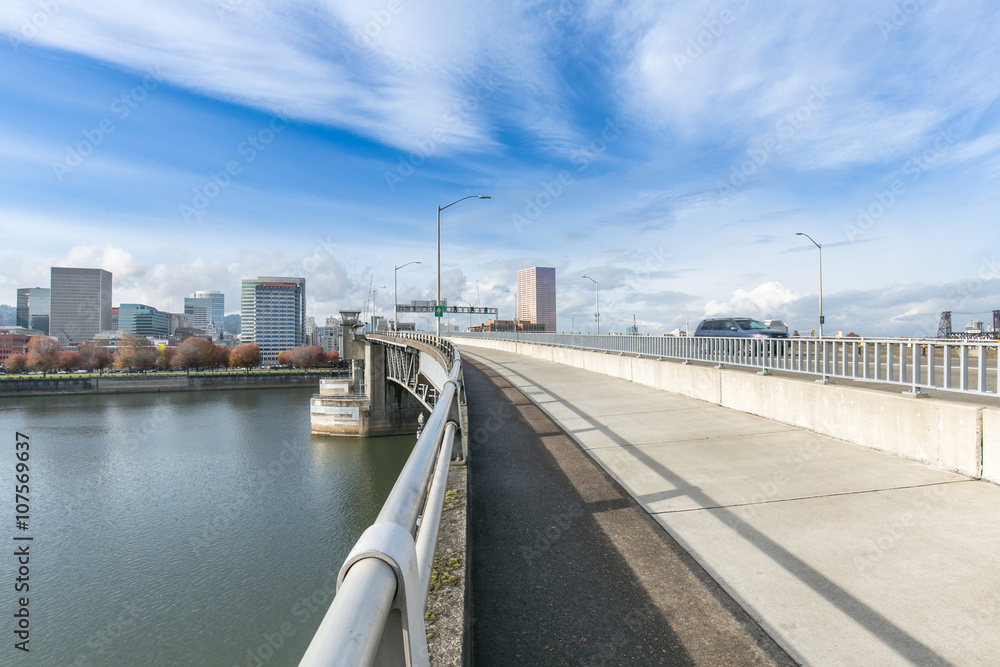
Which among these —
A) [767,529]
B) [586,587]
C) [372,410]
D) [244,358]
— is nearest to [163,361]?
[244,358]

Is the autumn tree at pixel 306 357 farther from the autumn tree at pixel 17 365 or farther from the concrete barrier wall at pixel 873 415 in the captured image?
the concrete barrier wall at pixel 873 415

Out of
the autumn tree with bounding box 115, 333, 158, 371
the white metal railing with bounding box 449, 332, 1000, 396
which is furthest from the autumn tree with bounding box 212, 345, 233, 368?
the white metal railing with bounding box 449, 332, 1000, 396

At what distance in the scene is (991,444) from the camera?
5355 mm

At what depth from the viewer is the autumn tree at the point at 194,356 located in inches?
4722

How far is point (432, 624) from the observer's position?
2.59m

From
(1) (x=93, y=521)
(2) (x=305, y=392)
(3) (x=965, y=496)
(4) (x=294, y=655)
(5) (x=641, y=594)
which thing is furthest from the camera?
(2) (x=305, y=392)

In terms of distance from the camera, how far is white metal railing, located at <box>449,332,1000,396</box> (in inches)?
247

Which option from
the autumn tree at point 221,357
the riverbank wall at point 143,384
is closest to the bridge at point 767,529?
the riverbank wall at point 143,384

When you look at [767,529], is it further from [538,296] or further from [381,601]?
[538,296]

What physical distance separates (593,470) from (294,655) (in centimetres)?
1213

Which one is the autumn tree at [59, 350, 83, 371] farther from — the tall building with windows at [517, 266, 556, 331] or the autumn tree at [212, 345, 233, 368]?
the tall building with windows at [517, 266, 556, 331]

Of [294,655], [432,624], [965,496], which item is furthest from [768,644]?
[294,655]

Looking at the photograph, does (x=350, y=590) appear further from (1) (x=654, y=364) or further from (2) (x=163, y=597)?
(2) (x=163, y=597)

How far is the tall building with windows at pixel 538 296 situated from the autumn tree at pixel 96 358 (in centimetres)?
9825
